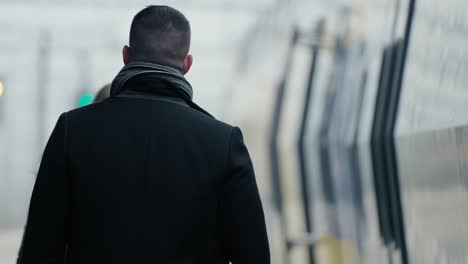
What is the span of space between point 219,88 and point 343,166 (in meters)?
1.68

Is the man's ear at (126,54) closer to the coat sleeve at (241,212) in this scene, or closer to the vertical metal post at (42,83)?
the coat sleeve at (241,212)

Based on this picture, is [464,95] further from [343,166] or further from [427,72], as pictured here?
[343,166]

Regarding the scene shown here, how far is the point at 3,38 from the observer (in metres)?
7.18

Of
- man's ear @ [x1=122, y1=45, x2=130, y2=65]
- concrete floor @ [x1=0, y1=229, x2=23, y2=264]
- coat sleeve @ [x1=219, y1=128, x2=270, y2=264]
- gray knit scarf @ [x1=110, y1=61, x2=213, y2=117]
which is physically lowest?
concrete floor @ [x1=0, y1=229, x2=23, y2=264]

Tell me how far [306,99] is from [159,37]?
6937 mm

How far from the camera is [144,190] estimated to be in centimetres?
137

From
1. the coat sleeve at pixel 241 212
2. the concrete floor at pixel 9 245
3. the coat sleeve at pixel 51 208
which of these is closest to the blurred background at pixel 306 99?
the concrete floor at pixel 9 245

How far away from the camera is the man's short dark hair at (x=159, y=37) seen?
1432 mm

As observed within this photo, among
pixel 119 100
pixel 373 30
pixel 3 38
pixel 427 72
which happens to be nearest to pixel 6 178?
pixel 3 38

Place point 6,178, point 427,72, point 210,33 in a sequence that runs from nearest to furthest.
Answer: point 427,72, point 6,178, point 210,33

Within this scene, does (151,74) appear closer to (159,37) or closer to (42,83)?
(159,37)

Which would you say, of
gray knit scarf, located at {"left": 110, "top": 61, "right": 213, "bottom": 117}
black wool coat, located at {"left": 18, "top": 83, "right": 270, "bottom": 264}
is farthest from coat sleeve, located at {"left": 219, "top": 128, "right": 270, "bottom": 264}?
gray knit scarf, located at {"left": 110, "top": 61, "right": 213, "bottom": 117}

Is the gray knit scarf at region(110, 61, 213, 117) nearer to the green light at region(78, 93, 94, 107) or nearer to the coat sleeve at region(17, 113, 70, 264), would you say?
the coat sleeve at region(17, 113, 70, 264)

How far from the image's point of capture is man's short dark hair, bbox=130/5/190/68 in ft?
4.70
